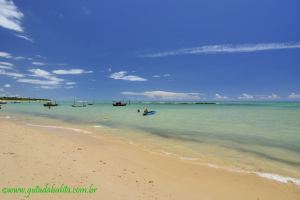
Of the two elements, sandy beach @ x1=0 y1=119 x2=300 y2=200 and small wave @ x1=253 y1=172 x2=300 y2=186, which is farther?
small wave @ x1=253 y1=172 x2=300 y2=186

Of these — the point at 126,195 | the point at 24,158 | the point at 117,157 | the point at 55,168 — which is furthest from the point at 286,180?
the point at 24,158

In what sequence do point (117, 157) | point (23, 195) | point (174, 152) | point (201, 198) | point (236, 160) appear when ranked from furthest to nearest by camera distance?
point (174, 152) < point (236, 160) < point (117, 157) < point (201, 198) < point (23, 195)

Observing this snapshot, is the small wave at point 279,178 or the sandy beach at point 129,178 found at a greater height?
the sandy beach at point 129,178

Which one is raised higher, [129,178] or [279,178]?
[129,178]

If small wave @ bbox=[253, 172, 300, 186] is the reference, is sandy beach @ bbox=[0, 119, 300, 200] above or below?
above

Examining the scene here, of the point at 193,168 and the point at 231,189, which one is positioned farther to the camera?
the point at 193,168

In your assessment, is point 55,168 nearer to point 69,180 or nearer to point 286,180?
point 69,180

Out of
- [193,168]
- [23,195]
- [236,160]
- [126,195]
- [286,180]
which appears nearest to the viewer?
[23,195]

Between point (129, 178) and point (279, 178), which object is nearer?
point (129, 178)

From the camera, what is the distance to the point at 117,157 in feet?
31.7

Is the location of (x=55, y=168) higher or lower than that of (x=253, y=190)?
higher

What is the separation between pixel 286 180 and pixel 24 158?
935 centimetres

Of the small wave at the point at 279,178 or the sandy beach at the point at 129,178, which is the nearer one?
the sandy beach at the point at 129,178

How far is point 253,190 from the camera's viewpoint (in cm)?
667
